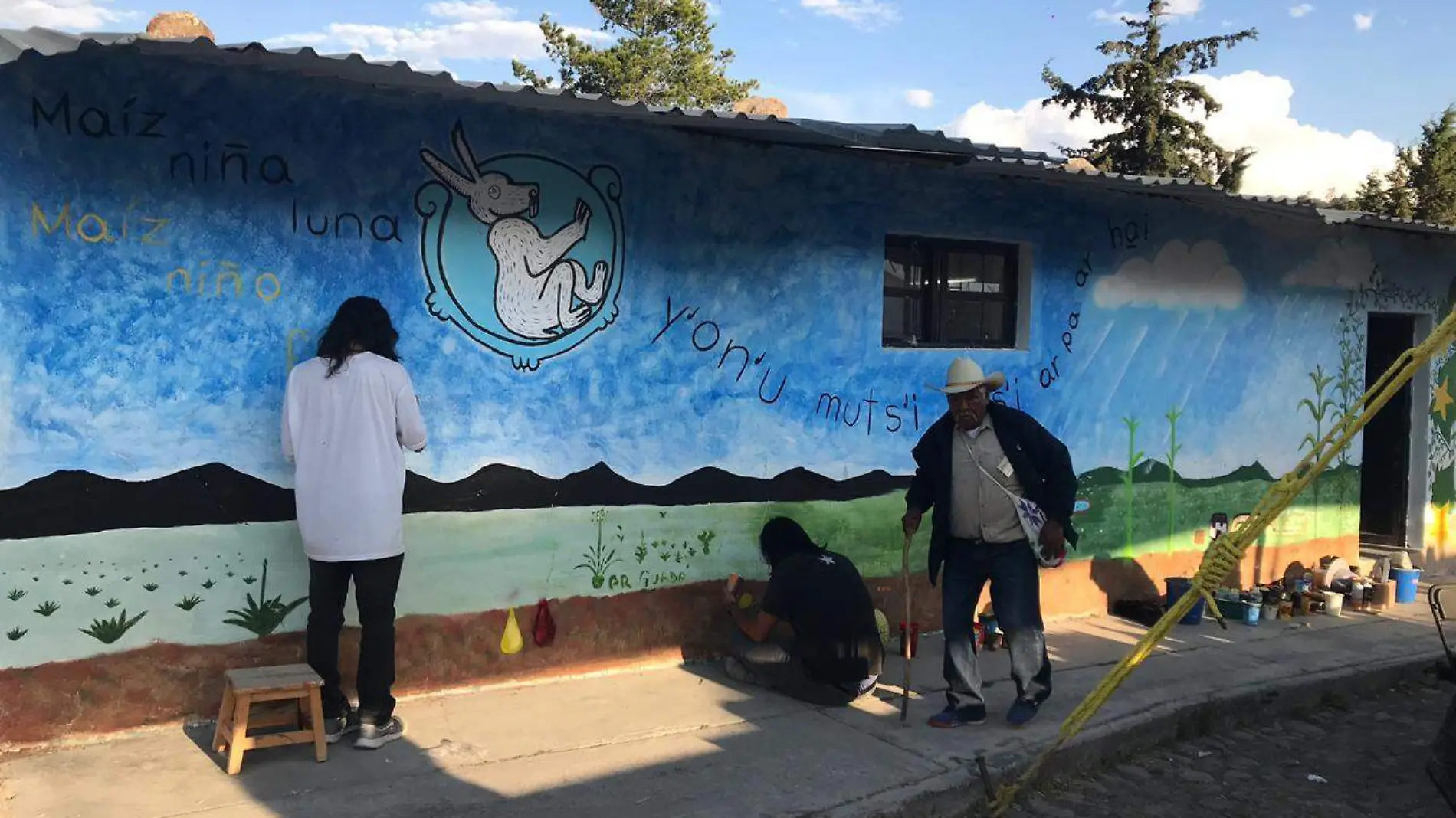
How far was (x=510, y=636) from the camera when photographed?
5.27 meters

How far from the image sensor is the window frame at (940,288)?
6582mm

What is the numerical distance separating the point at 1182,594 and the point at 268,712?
19.7ft

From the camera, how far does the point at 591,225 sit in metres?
5.38

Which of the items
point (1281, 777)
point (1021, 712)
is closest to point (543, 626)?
point (1021, 712)

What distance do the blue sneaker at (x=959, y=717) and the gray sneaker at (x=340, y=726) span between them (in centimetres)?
256

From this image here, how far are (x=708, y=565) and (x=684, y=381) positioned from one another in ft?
3.34

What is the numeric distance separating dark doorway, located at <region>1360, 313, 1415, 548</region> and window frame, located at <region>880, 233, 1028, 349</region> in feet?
14.1

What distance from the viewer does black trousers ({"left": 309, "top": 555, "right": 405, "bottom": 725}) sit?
4.33 m

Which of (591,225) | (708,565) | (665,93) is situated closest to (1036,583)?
(708,565)

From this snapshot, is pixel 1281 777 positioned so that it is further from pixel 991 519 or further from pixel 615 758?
pixel 615 758

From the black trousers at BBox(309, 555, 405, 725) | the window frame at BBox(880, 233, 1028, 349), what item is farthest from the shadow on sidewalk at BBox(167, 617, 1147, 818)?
the window frame at BBox(880, 233, 1028, 349)

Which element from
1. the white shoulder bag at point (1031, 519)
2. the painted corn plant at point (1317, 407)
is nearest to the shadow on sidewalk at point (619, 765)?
the white shoulder bag at point (1031, 519)

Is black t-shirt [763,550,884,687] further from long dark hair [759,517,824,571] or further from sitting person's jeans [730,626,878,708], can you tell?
long dark hair [759,517,824,571]

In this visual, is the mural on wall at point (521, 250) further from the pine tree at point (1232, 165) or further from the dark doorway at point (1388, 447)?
the pine tree at point (1232, 165)
